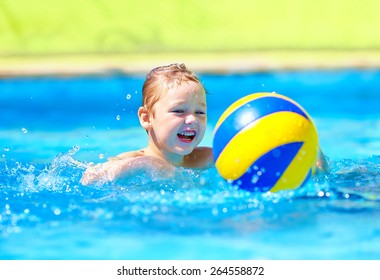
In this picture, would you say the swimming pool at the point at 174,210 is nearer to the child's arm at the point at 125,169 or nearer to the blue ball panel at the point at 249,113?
the child's arm at the point at 125,169

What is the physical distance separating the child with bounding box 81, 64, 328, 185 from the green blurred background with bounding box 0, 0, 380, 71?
407 centimetres

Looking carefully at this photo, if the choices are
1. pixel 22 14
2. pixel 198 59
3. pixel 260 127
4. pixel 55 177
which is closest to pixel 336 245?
pixel 260 127

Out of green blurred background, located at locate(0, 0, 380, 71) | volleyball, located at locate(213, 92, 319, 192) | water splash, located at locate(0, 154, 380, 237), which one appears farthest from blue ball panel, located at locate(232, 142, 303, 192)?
green blurred background, located at locate(0, 0, 380, 71)

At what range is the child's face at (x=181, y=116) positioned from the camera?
397 cm

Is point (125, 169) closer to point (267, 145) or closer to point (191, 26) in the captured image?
point (267, 145)

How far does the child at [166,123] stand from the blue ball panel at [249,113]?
1.36 feet

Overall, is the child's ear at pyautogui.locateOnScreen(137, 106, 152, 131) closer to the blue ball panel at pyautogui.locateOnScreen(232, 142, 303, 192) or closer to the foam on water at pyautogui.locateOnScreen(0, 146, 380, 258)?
the foam on water at pyautogui.locateOnScreen(0, 146, 380, 258)

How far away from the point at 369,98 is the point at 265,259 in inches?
169

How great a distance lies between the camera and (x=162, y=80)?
4094 millimetres

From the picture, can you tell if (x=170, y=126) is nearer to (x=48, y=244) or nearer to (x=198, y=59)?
(x=48, y=244)

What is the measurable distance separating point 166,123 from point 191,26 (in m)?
4.46

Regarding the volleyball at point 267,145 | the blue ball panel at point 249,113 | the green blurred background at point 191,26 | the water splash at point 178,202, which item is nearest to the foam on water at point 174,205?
the water splash at point 178,202

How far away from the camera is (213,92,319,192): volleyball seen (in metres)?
3.46

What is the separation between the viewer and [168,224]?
11.2 ft
